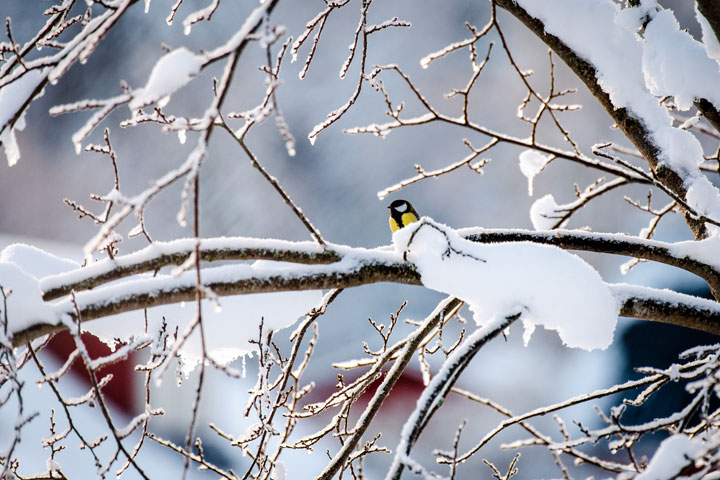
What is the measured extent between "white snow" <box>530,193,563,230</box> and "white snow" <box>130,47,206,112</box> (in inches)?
95.1

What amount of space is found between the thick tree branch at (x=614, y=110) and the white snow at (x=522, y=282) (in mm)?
1108

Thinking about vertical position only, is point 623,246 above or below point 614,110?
below

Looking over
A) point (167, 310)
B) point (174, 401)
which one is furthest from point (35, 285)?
point (174, 401)

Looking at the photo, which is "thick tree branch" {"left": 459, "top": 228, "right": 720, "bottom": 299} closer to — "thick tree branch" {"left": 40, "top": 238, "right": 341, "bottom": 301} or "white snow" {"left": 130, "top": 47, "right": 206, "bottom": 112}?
"thick tree branch" {"left": 40, "top": 238, "right": 341, "bottom": 301}

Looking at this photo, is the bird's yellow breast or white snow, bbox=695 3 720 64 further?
the bird's yellow breast

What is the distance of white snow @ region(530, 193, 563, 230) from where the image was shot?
3.00 metres

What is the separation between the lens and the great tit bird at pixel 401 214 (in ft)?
19.0

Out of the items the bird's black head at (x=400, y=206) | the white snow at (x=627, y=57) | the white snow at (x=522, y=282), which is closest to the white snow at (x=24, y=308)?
the white snow at (x=522, y=282)

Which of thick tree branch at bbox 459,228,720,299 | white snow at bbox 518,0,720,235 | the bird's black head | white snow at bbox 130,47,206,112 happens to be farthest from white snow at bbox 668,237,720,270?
the bird's black head

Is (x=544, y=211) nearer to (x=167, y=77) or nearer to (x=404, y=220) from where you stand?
(x=167, y=77)

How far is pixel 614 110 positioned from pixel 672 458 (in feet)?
6.10

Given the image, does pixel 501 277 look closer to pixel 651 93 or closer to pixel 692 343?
pixel 651 93

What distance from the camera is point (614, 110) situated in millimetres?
2590

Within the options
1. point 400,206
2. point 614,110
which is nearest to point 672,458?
point 614,110
